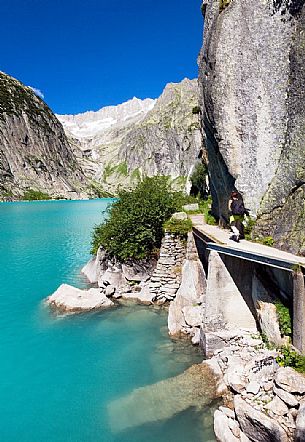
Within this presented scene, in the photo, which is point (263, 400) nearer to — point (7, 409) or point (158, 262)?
point (7, 409)

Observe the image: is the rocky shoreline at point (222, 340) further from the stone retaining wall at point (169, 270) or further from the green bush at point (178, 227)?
the green bush at point (178, 227)

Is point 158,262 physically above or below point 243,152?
below

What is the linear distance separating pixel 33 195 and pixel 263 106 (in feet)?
544

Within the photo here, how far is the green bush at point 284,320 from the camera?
11.6 meters

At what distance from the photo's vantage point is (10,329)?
1909cm

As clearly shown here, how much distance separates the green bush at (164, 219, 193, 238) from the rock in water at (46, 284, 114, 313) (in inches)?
228

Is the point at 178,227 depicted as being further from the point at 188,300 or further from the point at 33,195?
the point at 33,195

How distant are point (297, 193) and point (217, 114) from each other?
663 centimetres

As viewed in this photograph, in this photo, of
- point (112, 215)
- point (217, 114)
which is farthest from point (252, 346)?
point (112, 215)

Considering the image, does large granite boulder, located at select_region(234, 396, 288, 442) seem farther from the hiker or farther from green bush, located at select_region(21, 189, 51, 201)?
green bush, located at select_region(21, 189, 51, 201)

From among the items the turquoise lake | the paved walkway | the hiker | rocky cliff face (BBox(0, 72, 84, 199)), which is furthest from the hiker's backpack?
rocky cliff face (BBox(0, 72, 84, 199))

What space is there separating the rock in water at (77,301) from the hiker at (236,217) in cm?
916

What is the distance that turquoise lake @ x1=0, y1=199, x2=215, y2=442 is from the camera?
1109cm

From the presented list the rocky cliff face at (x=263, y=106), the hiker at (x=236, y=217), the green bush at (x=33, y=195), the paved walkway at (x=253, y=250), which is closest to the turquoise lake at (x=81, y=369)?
the paved walkway at (x=253, y=250)
